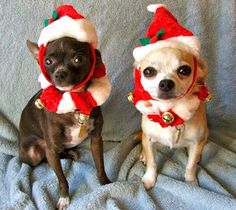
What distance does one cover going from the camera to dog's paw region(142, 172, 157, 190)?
1615 mm

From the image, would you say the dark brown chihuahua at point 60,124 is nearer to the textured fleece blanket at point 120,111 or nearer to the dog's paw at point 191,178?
the textured fleece blanket at point 120,111

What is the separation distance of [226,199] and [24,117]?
2.90 ft

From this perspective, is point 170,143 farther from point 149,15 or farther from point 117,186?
point 149,15

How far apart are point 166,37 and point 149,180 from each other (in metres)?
0.59

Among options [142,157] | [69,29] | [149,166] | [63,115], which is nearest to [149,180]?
[149,166]

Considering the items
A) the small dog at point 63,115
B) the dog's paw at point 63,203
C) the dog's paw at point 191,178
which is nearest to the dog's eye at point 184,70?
the small dog at point 63,115

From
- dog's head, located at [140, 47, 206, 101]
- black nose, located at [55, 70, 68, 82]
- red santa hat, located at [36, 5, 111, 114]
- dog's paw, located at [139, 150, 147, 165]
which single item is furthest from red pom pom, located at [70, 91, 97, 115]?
dog's paw, located at [139, 150, 147, 165]

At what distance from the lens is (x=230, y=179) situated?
5.36 ft

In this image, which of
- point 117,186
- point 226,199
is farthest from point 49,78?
point 226,199

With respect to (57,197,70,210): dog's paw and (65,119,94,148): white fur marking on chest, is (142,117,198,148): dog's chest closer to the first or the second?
(65,119,94,148): white fur marking on chest

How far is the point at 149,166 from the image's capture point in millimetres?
1648

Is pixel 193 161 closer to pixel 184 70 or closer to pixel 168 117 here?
pixel 168 117

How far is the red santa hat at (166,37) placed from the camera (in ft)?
4.55

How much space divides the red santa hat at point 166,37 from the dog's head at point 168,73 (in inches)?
1.1
